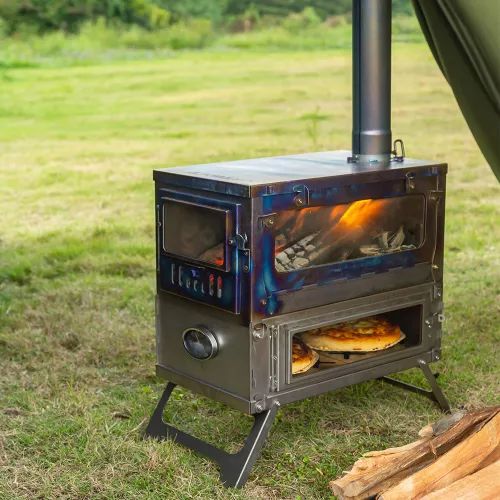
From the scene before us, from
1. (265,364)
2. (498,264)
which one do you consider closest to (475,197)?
(498,264)

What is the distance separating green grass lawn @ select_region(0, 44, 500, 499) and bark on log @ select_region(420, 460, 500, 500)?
1.60ft

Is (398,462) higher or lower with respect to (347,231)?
lower

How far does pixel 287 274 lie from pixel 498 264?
9.68 ft

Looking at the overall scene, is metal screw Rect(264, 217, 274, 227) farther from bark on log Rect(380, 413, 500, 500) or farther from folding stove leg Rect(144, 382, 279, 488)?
bark on log Rect(380, 413, 500, 500)

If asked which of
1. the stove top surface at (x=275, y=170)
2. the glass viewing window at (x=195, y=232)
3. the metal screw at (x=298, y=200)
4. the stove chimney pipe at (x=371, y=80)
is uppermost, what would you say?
the stove chimney pipe at (x=371, y=80)

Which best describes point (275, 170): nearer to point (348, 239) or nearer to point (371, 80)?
point (348, 239)

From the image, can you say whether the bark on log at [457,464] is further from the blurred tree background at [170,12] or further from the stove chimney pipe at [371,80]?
the blurred tree background at [170,12]

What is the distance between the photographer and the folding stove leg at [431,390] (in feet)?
10.2

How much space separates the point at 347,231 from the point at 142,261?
9.26ft

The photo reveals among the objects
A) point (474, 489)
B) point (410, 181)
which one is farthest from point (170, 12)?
point (474, 489)

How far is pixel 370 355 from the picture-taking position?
2959mm

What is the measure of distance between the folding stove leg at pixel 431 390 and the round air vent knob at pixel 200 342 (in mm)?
761

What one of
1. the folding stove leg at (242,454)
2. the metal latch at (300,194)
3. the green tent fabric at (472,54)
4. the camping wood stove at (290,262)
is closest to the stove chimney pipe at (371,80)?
the camping wood stove at (290,262)

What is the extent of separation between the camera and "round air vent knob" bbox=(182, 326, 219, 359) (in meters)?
2.70
